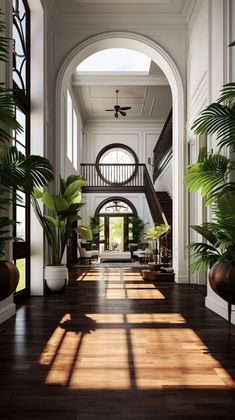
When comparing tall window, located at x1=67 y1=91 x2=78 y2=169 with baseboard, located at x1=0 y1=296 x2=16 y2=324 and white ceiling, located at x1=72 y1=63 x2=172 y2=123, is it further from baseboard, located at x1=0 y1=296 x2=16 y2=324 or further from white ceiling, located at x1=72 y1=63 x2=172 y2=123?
baseboard, located at x1=0 y1=296 x2=16 y2=324

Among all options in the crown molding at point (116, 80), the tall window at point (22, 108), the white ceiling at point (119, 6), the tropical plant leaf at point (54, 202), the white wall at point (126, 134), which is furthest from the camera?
the white wall at point (126, 134)

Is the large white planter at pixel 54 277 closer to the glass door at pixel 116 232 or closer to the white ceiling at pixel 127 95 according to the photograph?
the white ceiling at pixel 127 95

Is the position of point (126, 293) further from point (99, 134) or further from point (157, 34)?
point (99, 134)

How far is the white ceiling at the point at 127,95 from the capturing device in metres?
14.1

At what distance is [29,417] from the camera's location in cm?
240

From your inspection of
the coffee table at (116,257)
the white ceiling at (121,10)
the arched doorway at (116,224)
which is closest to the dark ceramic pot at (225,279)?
the white ceiling at (121,10)

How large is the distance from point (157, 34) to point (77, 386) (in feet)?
25.4

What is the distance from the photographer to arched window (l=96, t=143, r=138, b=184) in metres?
19.6

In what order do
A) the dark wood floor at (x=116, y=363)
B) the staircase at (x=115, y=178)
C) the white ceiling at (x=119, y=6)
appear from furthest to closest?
the staircase at (x=115, y=178), the white ceiling at (x=119, y=6), the dark wood floor at (x=116, y=363)

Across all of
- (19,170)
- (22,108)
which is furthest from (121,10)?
(19,170)

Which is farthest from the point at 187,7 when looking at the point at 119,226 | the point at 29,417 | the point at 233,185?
the point at 119,226

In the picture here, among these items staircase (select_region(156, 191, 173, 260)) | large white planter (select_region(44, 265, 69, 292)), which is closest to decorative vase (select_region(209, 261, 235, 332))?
large white planter (select_region(44, 265, 69, 292))

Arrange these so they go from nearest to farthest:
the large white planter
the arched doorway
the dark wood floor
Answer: the dark wood floor, the large white planter, the arched doorway

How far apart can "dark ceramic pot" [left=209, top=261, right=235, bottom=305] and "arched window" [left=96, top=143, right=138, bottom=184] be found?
15.1m
